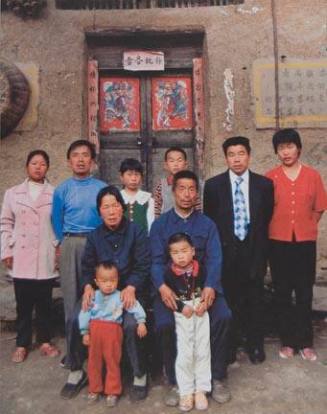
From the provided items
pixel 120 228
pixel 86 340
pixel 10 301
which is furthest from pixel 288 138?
pixel 10 301

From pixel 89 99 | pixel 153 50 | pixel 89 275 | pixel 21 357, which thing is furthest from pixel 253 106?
pixel 21 357

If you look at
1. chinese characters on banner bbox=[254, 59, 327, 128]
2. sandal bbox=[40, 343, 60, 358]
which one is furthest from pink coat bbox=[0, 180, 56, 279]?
chinese characters on banner bbox=[254, 59, 327, 128]

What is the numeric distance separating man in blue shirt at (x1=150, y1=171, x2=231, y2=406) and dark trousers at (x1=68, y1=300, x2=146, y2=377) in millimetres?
150

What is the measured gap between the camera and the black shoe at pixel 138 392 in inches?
121

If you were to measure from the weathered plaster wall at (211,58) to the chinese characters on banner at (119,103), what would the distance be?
1.11 ft

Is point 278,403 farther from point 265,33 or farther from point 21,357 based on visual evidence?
point 265,33

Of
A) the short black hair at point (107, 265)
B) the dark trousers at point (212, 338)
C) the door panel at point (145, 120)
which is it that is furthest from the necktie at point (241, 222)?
the door panel at point (145, 120)

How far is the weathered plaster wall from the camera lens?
5328 mm

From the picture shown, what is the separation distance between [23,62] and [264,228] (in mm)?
3415

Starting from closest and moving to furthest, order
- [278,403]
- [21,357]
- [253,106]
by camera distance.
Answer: [278,403] → [21,357] → [253,106]

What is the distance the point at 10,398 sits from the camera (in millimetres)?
3178

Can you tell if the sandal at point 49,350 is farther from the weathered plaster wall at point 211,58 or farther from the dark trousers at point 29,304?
the weathered plaster wall at point 211,58

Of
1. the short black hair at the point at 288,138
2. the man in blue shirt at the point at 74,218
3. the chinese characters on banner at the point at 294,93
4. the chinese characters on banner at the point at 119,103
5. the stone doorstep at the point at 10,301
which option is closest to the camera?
the short black hair at the point at 288,138

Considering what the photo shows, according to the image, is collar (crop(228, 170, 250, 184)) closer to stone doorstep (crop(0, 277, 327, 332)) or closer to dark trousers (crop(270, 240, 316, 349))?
dark trousers (crop(270, 240, 316, 349))
